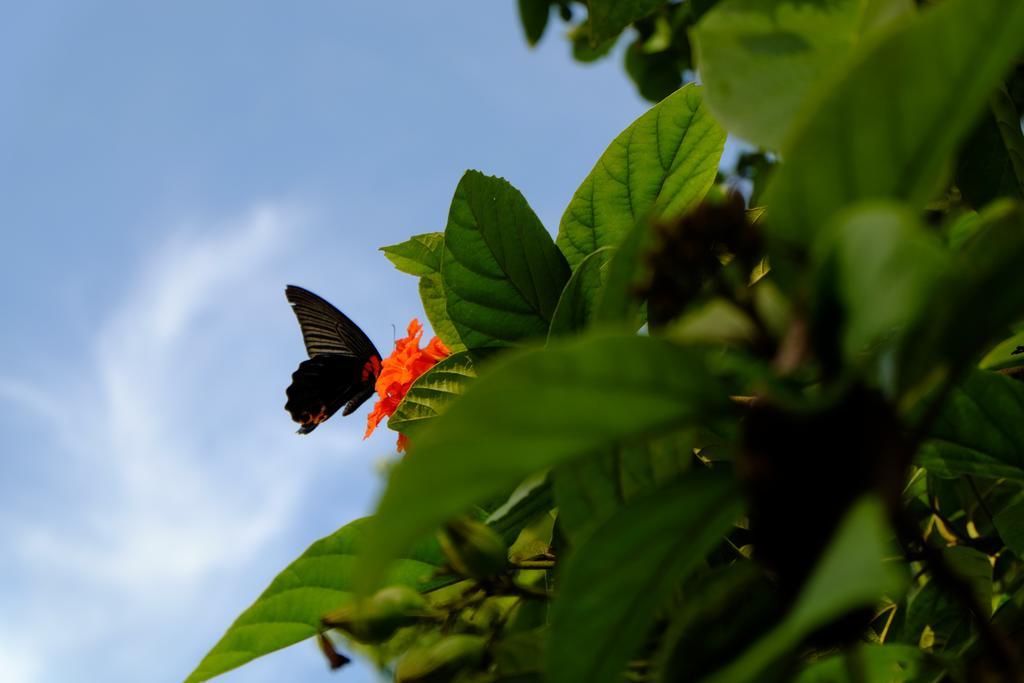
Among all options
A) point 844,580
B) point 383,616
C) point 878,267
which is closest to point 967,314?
point 878,267

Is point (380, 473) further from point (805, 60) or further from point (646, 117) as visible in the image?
point (805, 60)

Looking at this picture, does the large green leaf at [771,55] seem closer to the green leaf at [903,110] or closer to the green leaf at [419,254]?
the green leaf at [903,110]

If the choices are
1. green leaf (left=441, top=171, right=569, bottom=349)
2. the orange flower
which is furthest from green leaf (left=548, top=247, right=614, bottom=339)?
the orange flower

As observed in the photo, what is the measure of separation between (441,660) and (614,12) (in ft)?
3.40

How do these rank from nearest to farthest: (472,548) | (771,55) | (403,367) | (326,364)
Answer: (771,55)
(472,548)
(403,367)
(326,364)

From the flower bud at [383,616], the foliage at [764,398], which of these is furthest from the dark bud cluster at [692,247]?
the flower bud at [383,616]

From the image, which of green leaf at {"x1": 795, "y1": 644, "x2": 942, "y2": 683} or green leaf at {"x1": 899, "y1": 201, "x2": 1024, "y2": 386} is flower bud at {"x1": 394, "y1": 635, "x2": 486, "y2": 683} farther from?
green leaf at {"x1": 899, "y1": 201, "x2": 1024, "y2": 386}

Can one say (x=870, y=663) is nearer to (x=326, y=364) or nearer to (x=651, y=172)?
(x=651, y=172)

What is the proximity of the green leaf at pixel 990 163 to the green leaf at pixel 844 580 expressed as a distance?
1.42 meters

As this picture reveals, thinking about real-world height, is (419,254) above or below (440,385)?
above

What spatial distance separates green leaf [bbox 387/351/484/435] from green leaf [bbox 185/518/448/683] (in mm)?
560

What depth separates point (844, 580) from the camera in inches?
17.8

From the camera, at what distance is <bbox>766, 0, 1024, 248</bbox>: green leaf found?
578mm

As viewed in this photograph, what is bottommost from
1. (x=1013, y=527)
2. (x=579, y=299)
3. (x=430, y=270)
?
(x=1013, y=527)
